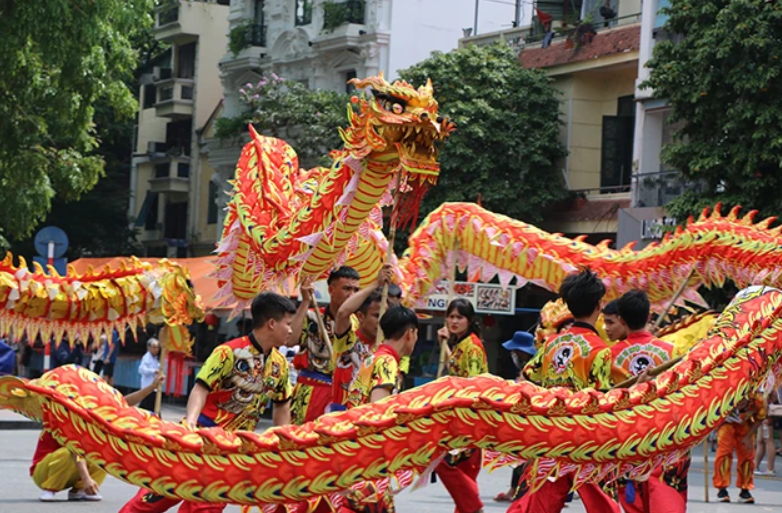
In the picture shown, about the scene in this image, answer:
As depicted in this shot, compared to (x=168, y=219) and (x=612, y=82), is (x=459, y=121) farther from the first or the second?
(x=168, y=219)

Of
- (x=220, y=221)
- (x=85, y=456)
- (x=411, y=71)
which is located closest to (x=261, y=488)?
(x=85, y=456)

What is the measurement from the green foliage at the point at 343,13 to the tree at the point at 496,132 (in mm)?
7308

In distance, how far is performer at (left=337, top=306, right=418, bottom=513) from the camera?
737cm

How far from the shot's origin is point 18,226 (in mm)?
21484

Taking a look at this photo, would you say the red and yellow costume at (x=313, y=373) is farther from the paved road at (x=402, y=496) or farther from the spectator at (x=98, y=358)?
the spectator at (x=98, y=358)

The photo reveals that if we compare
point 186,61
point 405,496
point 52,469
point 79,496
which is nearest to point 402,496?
point 405,496

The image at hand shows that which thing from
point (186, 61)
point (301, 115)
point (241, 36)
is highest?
point (241, 36)

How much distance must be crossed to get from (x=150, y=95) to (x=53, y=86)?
26.3m

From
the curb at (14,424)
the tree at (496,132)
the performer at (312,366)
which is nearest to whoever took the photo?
the performer at (312,366)

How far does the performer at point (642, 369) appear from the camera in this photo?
7.38 meters

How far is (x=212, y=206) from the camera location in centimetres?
4478

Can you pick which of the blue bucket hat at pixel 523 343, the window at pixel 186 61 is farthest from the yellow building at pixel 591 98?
the window at pixel 186 61

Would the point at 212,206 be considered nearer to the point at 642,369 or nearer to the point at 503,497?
the point at 503,497

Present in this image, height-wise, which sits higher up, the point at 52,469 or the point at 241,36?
the point at 241,36
